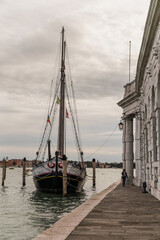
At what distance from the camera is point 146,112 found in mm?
21297

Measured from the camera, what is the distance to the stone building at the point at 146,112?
14.4 metres

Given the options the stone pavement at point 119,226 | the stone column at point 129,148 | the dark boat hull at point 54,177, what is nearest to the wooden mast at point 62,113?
the dark boat hull at point 54,177

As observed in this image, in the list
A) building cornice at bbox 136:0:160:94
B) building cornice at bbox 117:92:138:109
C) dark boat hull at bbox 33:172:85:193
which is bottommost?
dark boat hull at bbox 33:172:85:193

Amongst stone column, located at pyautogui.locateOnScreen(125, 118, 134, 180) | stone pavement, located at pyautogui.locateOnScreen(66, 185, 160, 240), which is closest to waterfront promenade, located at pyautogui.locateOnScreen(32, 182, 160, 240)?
stone pavement, located at pyautogui.locateOnScreen(66, 185, 160, 240)

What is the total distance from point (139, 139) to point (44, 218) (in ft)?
42.2

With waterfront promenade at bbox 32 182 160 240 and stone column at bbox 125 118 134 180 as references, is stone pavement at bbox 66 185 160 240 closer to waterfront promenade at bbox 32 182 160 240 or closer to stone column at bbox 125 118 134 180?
waterfront promenade at bbox 32 182 160 240

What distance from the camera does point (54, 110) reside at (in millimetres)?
35938

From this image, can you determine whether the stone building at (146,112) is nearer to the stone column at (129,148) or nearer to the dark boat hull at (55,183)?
the stone column at (129,148)

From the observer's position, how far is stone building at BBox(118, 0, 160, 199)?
14.4 meters

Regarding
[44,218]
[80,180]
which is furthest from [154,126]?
[80,180]

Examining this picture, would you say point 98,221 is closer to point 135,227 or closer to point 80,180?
point 135,227

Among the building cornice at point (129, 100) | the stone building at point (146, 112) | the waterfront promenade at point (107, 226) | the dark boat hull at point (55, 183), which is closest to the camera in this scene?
the waterfront promenade at point (107, 226)

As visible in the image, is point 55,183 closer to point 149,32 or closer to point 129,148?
point 129,148

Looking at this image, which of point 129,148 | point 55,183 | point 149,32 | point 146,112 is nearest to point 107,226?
point 149,32
